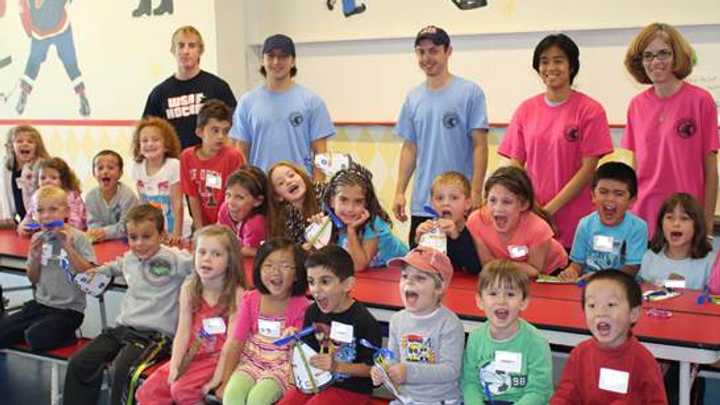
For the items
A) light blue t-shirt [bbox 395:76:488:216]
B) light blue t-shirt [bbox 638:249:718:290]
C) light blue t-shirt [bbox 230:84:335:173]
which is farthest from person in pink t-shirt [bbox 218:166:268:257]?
light blue t-shirt [bbox 638:249:718:290]

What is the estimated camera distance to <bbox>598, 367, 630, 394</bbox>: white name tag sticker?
2.76m

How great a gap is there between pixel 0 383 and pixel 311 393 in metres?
2.41

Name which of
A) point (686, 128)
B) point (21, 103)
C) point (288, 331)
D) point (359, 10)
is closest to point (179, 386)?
point (288, 331)

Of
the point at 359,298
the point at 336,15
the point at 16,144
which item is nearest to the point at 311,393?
the point at 359,298

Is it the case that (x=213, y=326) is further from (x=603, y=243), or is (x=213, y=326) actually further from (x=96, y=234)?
(x=603, y=243)

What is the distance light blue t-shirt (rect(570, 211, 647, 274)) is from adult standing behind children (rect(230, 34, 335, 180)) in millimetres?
1683

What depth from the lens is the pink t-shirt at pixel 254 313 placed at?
11.5ft

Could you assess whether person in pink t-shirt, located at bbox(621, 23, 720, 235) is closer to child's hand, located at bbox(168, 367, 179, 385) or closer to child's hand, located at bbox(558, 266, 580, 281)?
child's hand, located at bbox(558, 266, 580, 281)

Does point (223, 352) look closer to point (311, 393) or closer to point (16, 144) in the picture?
point (311, 393)

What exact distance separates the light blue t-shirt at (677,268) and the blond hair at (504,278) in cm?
95

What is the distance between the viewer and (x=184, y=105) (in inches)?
217

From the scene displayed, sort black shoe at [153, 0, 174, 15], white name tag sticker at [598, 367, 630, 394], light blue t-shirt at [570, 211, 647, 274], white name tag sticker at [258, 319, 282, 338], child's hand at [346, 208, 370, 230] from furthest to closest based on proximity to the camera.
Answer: black shoe at [153, 0, 174, 15] → child's hand at [346, 208, 370, 230] → light blue t-shirt at [570, 211, 647, 274] → white name tag sticker at [258, 319, 282, 338] → white name tag sticker at [598, 367, 630, 394]

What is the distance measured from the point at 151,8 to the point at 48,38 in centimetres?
156

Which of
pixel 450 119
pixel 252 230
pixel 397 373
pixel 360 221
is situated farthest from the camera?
pixel 450 119
